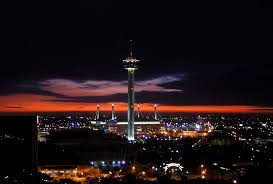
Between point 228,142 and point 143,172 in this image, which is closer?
point 143,172

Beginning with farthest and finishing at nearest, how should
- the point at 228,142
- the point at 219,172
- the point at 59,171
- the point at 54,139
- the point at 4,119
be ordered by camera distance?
the point at 54,139 → the point at 228,142 → the point at 59,171 → the point at 219,172 → the point at 4,119

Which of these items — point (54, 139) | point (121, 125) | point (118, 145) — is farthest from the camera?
point (121, 125)

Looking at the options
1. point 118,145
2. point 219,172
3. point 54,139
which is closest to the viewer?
point 219,172

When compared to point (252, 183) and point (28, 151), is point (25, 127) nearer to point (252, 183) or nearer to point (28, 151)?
point (28, 151)

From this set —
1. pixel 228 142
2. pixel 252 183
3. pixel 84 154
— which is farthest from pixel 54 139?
pixel 252 183

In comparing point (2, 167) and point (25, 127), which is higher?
point (25, 127)

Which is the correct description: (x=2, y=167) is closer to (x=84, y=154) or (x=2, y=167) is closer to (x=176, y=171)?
(x=176, y=171)

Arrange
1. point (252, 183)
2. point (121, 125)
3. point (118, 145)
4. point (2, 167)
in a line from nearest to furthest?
point (252, 183) → point (2, 167) → point (118, 145) → point (121, 125)

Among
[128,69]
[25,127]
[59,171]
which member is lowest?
[59,171]

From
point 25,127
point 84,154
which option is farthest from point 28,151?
point 84,154
